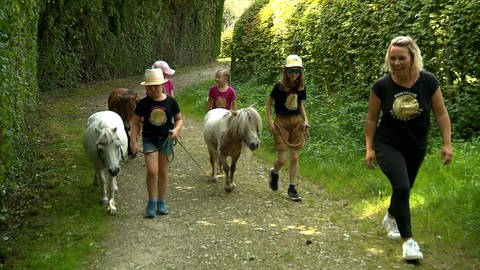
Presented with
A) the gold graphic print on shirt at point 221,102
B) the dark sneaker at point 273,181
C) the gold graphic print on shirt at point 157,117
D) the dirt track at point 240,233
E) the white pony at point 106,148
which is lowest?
the dirt track at point 240,233

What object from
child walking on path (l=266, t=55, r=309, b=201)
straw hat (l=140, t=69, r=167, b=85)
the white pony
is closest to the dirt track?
the white pony

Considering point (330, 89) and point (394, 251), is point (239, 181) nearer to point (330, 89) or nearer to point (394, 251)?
point (394, 251)

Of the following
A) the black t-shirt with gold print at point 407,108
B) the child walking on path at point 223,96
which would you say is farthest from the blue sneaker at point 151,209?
the black t-shirt with gold print at point 407,108

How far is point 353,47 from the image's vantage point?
1123 cm

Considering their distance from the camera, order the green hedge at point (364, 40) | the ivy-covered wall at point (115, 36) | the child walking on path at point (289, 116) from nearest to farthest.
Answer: the child walking on path at point (289, 116) < the green hedge at point (364, 40) < the ivy-covered wall at point (115, 36)

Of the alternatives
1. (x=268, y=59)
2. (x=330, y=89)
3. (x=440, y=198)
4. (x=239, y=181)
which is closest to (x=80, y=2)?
(x=268, y=59)

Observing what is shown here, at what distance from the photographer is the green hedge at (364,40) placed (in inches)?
307

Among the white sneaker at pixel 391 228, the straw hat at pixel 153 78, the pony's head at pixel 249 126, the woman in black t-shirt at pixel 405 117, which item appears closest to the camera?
the woman in black t-shirt at pixel 405 117

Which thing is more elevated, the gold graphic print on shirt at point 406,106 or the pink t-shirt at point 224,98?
the gold graphic print on shirt at point 406,106

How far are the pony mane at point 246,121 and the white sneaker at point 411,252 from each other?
9.28 feet

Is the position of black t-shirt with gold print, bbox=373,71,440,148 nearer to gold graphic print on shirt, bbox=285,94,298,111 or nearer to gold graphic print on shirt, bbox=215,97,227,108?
gold graphic print on shirt, bbox=285,94,298,111

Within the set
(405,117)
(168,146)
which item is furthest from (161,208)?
(405,117)

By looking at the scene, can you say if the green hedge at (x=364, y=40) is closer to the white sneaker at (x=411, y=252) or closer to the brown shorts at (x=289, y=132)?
the brown shorts at (x=289, y=132)

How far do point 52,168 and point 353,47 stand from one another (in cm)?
681
